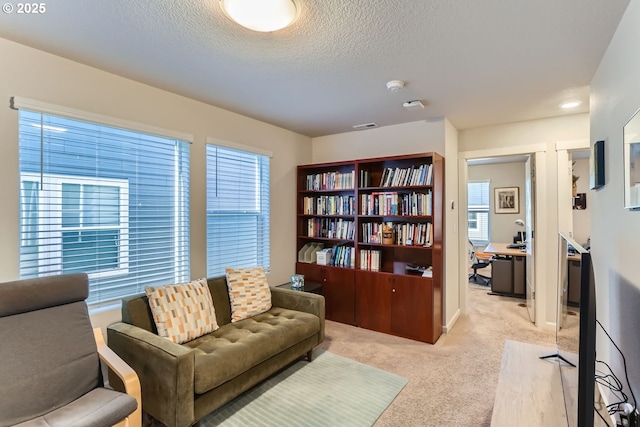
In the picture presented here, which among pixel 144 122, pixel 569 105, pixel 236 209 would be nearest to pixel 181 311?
pixel 236 209

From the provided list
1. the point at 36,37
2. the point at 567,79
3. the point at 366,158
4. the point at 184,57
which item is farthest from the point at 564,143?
the point at 36,37

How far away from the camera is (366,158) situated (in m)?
3.99

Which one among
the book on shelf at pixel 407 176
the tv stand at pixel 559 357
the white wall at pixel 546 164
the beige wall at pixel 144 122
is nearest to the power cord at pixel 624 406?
the tv stand at pixel 559 357

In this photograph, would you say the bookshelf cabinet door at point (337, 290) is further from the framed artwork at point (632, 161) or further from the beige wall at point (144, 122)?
the framed artwork at point (632, 161)

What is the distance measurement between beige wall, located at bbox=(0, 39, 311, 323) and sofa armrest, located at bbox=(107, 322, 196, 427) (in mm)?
699

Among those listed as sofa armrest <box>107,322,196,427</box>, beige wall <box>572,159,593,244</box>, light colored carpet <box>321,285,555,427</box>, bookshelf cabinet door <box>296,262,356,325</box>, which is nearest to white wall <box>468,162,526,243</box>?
beige wall <box>572,159,593,244</box>

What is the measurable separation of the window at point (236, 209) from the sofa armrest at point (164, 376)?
125 cm

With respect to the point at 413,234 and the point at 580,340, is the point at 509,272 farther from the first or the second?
the point at 580,340

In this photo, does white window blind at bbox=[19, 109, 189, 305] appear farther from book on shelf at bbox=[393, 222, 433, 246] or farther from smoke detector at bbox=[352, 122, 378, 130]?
book on shelf at bbox=[393, 222, 433, 246]

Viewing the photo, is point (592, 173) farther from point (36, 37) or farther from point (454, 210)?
point (36, 37)

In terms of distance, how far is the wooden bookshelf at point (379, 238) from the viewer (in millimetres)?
3309

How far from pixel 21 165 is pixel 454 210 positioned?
13.0ft

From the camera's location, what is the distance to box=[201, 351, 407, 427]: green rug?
6.73ft

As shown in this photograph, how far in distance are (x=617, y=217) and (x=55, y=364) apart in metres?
3.25
